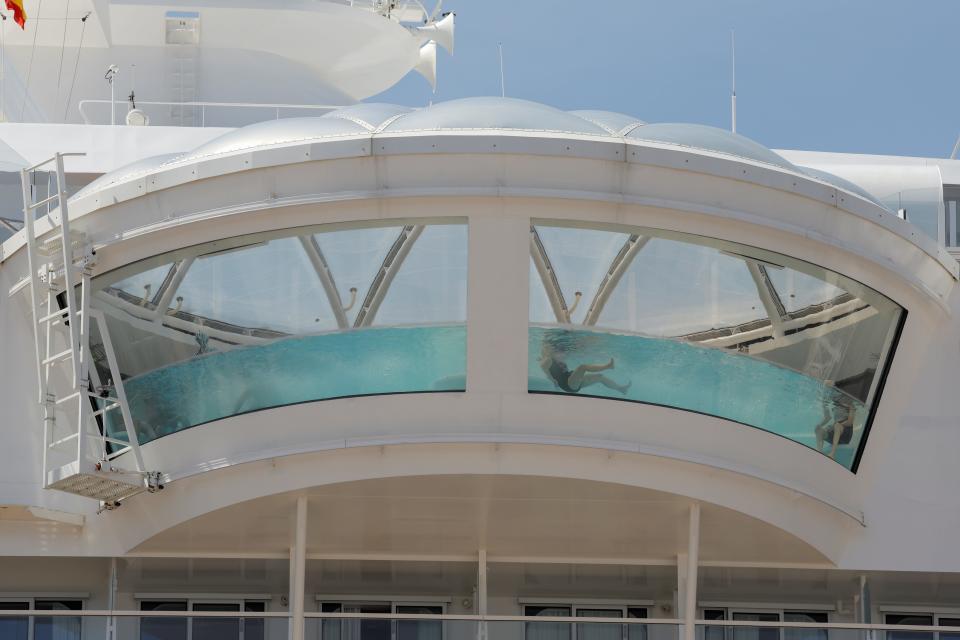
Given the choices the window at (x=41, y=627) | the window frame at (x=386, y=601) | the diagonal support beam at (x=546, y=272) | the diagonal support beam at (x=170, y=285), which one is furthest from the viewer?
the window frame at (x=386, y=601)

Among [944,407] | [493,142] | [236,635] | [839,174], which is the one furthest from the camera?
[839,174]

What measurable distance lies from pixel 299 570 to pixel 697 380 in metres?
4.85

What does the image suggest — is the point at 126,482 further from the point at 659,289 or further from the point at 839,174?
the point at 839,174

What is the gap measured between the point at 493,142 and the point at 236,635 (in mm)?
6049

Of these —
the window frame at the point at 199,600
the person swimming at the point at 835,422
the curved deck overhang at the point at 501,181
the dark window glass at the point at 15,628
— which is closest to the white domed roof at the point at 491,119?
the curved deck overhang at the point at 501,181

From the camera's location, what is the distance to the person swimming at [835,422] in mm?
20188

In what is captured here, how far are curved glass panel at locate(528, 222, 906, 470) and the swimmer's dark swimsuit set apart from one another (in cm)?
1

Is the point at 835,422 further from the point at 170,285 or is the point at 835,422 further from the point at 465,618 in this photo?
the point at 170,285

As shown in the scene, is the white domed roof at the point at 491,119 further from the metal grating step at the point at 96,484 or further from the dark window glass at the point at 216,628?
the dark window glass at the point at 216,628

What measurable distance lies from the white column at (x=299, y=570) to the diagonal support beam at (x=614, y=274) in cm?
377

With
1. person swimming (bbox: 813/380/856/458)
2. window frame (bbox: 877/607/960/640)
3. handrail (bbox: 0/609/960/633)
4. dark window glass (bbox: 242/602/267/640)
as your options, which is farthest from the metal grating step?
window frame (bbox: 877/607/960/640)

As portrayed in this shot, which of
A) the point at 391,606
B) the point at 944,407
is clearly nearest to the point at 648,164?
the point at 944,407

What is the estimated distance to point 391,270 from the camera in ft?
62.3

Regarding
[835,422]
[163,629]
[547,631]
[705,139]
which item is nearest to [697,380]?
[835,422]
